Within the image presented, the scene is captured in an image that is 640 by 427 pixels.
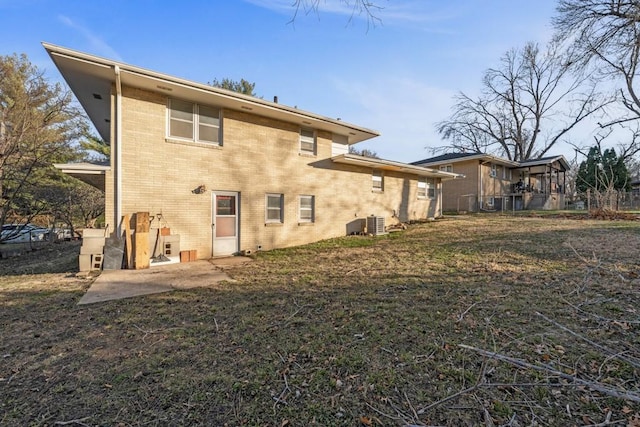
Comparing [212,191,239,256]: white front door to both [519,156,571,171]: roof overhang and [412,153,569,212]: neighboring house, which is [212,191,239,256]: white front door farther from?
[519,156,571,171]: roof overhang

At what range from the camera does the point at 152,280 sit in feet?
21.1

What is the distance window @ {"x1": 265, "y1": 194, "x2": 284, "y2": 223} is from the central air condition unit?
14.6ft

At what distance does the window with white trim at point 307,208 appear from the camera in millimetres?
11453

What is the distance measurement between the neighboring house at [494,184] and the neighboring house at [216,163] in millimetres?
10522

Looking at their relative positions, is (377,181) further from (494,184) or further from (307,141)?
(494,184)

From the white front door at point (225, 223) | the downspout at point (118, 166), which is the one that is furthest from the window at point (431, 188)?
the downspout at point (118, 166)

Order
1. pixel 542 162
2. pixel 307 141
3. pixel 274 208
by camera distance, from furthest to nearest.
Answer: pixel 542 162 < pixel 307 141 < pixel 274 208

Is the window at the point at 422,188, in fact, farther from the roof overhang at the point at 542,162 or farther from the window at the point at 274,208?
the roof overhang at the point at 542,162

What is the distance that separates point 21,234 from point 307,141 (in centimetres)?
1433

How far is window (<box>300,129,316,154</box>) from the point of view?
11.4 meters

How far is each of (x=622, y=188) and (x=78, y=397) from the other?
37.6 metres

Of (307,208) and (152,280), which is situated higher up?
(307,208)

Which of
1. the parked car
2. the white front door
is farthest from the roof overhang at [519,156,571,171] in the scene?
the parked car

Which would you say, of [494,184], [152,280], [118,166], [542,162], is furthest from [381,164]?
[542,162]
